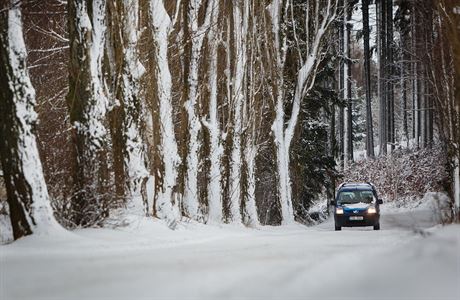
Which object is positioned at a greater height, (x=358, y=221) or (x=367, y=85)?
(x=367, y=85)

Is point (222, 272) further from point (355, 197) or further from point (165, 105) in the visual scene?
point (355, 197)

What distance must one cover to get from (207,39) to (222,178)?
4628 mm

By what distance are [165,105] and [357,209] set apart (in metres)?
10.3

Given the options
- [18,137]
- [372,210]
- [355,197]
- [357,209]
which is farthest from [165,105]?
[355,197]

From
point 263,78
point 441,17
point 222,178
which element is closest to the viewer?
point 441,17

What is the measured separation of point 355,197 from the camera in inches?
996

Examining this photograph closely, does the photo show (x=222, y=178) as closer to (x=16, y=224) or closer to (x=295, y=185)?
(x=295, y=185)

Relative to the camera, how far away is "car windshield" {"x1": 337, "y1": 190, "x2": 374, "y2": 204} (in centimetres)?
2505

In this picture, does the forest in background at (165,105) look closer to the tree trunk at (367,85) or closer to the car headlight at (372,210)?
the car headlight at (372,210)

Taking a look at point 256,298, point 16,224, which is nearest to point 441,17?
point 16,224

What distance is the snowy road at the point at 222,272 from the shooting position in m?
6.05

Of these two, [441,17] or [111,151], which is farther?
[441,17]

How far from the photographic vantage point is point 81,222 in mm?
12391

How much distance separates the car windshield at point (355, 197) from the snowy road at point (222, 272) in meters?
15.0
